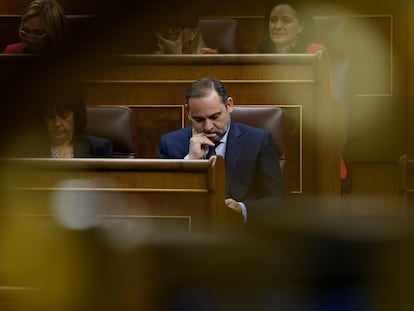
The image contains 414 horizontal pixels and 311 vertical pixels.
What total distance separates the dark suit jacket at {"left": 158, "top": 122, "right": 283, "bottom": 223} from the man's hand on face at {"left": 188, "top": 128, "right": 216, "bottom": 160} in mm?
43

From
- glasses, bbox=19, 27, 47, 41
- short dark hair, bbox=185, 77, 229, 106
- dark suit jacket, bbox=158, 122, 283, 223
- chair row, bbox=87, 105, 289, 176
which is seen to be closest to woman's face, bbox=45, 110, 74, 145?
glasses, bbox=19, 27, 47, 41

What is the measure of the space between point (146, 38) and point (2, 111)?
0.8 inches

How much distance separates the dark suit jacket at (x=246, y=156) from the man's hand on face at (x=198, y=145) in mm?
43

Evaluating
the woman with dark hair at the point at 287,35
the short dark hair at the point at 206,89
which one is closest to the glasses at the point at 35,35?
the short dark hair at the point at 206,89

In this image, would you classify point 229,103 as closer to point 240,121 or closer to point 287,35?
point 240,121

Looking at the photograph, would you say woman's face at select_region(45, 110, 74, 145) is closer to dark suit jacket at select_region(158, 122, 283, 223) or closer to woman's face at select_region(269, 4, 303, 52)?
dark suit jacket at select_region(158, 122, 283, 223)

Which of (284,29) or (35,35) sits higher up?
(284,29)

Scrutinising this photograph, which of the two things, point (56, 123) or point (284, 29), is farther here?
point (284, 29)

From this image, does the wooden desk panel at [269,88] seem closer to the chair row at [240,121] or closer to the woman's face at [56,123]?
the chair row at [240,121]

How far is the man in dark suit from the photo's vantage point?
3.85 ft

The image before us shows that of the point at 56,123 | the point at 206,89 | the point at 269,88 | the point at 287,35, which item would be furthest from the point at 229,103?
the point at 56,123

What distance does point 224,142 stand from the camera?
4.08 ft

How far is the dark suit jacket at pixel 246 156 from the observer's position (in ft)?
3.78

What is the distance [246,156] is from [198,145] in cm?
9
